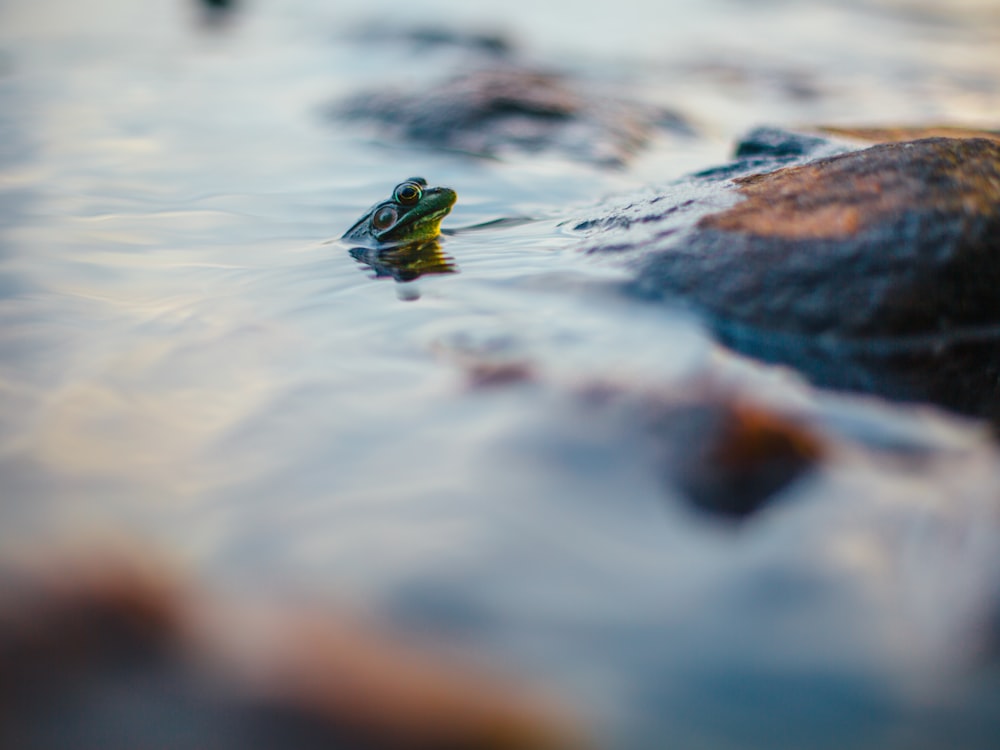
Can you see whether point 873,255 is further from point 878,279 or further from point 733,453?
point 733,453

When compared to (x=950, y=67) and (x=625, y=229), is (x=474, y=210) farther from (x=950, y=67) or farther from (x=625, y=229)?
(x=950, y=67)

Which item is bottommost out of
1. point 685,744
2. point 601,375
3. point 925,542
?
point 685,744

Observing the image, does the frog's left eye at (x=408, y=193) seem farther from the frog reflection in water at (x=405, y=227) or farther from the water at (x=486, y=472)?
the water at (x=486, y=472)

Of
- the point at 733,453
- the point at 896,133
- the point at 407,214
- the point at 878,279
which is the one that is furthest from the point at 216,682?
the point at 896,133

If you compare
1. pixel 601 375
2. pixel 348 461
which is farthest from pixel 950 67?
pixel 348 461

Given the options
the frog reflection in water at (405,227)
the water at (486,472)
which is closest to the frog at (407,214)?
the frog reflection in water at (405,227)

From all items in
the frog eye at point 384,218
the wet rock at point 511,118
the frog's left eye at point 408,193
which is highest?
the wet rock at point 511,118
